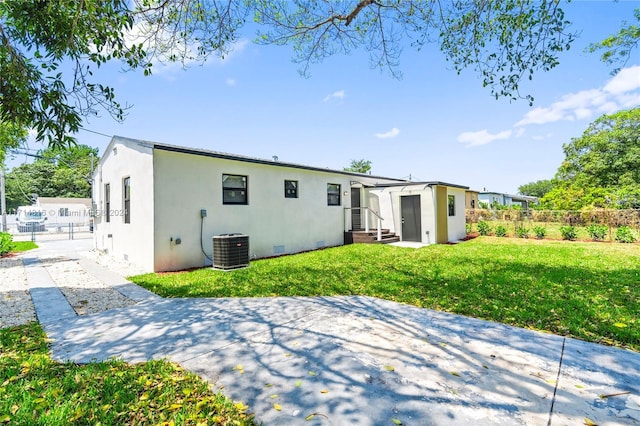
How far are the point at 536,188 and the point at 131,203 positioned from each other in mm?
69539

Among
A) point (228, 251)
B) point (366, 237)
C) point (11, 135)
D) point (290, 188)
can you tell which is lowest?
point (366, 237)

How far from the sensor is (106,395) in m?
2.43

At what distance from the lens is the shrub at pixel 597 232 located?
13430mm

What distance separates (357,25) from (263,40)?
2.34 m

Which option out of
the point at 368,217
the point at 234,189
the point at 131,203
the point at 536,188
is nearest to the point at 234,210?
the point at 234,189

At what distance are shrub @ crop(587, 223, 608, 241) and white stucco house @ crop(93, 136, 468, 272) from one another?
19.0 feet

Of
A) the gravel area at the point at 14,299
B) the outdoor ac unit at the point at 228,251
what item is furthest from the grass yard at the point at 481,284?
the gravel area at the point at 14,299

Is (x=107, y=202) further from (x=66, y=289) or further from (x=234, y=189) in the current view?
(x=66, y=289)

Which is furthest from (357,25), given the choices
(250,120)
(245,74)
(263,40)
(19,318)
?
(19,318)

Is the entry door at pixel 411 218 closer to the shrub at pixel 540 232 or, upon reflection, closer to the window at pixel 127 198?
the shrub at pixel 540 232

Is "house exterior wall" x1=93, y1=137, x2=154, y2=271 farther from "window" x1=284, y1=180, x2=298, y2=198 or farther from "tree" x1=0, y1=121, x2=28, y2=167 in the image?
"window" x1=284, y1=180, x2=298, y2=198

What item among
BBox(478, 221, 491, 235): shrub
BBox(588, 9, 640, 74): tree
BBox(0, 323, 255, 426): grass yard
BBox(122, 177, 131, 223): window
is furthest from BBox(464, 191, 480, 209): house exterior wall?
BBox(0, 323, 255, 426): grass yard

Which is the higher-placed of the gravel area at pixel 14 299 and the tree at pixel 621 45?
the tree at pixel 621 45

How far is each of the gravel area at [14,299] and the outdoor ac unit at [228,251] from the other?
3766mm
